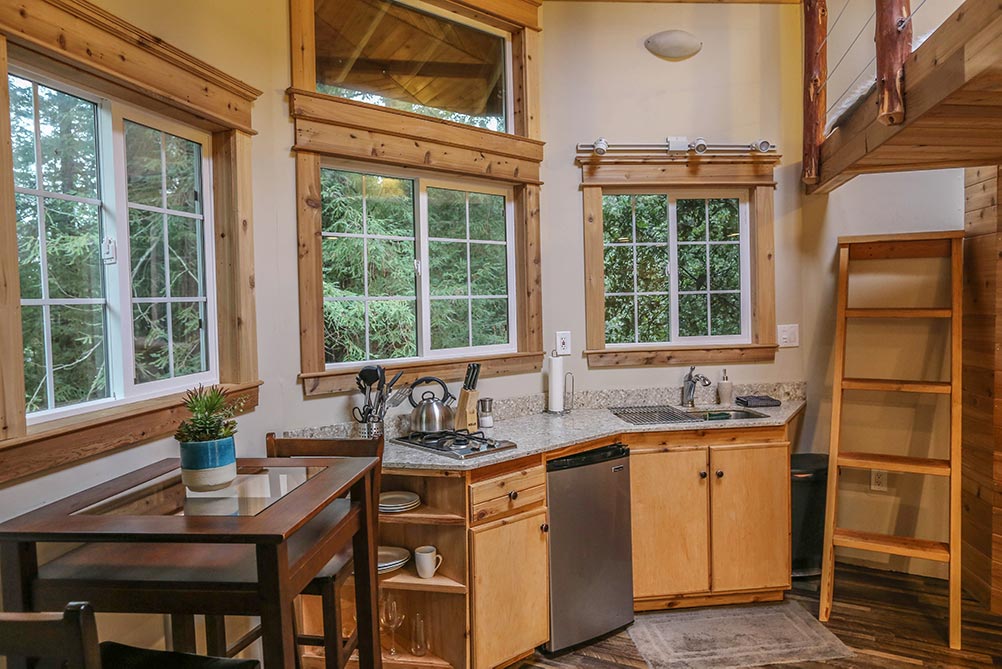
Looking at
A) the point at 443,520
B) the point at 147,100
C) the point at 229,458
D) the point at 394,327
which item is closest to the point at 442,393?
the point at 394,327

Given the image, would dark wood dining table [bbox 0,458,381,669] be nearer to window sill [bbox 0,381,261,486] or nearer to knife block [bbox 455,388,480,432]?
window sill [bbox 0,381,261,486]

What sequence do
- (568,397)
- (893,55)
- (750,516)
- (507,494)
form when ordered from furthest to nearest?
(568,397) < (750,516) < (507,494) < (893,55)

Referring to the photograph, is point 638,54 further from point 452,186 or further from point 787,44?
point 452,186

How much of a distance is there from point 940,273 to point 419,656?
308 centimetres

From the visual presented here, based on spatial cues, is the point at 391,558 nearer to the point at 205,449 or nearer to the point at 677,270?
the point at 205,449

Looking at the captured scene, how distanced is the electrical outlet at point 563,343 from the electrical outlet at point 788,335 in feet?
3.93

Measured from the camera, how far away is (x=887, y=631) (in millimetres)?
2605

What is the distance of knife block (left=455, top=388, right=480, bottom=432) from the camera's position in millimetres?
2699

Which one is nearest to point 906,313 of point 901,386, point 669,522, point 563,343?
point 901,386

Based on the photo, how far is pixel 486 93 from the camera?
3113mm

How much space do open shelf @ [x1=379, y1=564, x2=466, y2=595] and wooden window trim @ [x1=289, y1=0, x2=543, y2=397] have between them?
2.56 feet

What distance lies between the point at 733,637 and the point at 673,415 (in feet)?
3.30

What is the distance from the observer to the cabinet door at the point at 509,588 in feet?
7.25

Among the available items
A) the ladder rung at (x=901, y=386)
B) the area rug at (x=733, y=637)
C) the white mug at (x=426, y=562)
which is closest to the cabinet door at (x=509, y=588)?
the white mug at (x=426, y=562)
